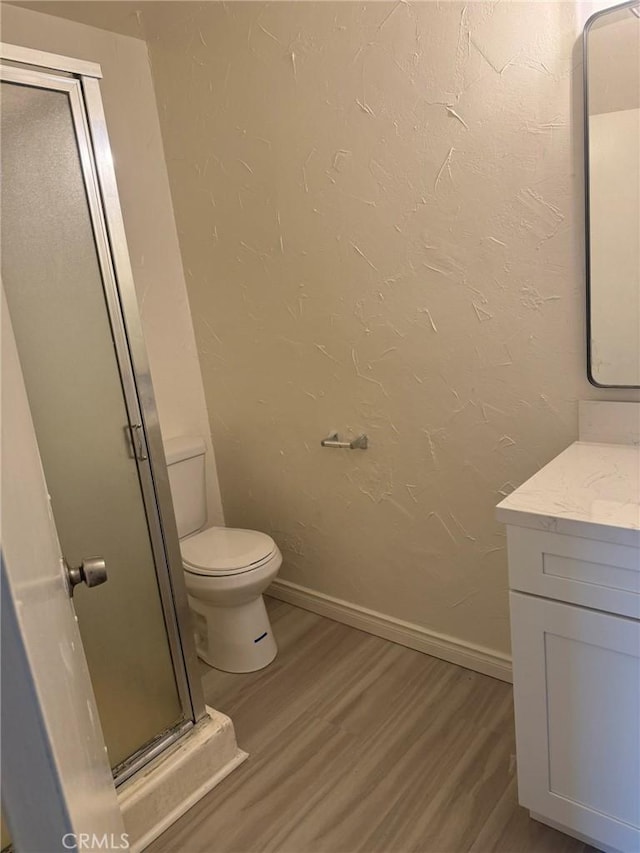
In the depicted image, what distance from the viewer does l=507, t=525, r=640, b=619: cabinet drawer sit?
3.85 ft

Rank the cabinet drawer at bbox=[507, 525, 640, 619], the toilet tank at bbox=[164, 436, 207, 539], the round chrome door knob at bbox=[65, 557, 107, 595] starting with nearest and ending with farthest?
the round chrome door knob at bbox=[65, 557, 107, 595]
the cabinet drawer at bbox=[507, 525, 640, 619]
the toilet tank at bbox=[164, 436, 207, 539]

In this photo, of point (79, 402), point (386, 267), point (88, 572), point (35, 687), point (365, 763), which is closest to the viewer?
point (35, 687)

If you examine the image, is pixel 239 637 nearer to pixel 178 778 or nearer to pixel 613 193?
pixel 178 778

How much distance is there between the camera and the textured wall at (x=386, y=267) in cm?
164

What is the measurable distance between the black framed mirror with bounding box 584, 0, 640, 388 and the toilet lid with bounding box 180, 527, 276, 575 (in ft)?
4.07

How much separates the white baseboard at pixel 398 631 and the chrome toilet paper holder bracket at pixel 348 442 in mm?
656

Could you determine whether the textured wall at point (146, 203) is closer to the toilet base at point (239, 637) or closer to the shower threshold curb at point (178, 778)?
the toilet base at point (239, 637)

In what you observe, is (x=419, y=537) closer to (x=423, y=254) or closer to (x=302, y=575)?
(x=302, y=575)

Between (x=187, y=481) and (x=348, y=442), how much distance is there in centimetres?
72

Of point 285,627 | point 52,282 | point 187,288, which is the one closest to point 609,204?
point 52,282

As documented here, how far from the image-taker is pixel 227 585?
208 centimetres

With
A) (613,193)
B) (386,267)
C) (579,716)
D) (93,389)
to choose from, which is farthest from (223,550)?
(613,193)

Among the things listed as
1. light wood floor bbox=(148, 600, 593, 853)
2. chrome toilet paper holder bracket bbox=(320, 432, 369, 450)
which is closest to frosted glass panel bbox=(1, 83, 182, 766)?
light wood floor bbox=(148, 600, 593, 853)

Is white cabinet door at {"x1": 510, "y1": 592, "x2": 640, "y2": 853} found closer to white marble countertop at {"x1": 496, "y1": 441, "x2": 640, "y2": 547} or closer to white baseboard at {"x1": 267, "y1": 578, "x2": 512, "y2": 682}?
white marble countertop at {"x1": 496, "y1": 441, "x2": 640, "y2": 547}
